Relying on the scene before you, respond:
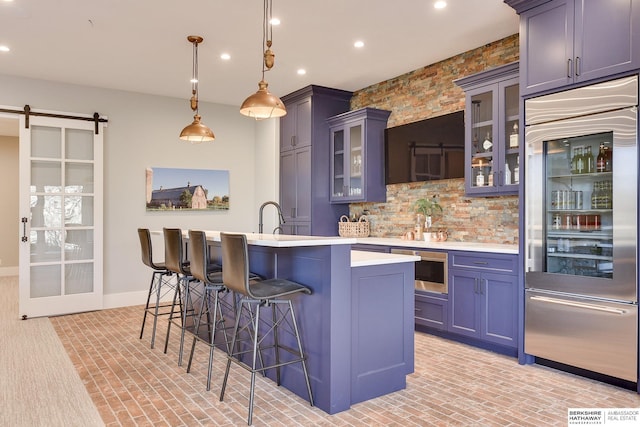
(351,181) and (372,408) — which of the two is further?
(351,181)

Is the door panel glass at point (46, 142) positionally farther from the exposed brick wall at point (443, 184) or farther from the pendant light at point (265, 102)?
the exposed brick wall at point (443, 184)

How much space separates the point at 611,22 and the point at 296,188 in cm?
407

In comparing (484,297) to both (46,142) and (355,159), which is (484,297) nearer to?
(355,159)

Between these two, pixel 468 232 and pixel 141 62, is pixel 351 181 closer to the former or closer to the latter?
pixel 468 232

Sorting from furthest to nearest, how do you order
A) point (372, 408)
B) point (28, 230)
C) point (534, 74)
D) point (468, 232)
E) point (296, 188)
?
point (296, 188) → point (28, 230) → point (468, 232) → point (534, 74) → point (372, 408)

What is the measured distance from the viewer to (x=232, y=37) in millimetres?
4363

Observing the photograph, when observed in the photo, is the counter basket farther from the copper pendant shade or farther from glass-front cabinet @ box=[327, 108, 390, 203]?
the copper pendant shade

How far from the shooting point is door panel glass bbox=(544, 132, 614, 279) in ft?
10.6

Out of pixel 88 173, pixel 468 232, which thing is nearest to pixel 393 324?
pixel 468 232

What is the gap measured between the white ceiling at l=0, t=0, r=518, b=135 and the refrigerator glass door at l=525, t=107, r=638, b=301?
1.28m

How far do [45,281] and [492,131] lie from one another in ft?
17.8

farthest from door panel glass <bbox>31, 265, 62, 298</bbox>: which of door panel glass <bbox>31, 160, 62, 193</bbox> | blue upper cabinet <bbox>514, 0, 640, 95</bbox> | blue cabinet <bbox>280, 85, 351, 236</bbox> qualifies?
blue upper cabinet <bbox>514, 0, 640, 95</bbox>

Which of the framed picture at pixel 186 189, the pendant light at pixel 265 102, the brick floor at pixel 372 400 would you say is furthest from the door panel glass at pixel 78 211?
the pendant light at pixel 265 102

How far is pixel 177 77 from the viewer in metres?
5.61
